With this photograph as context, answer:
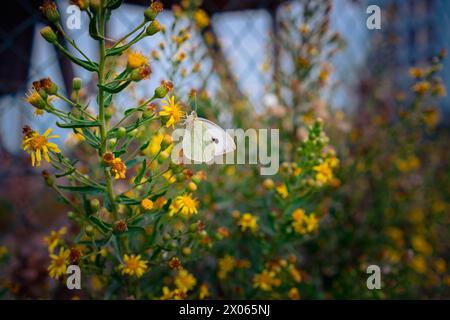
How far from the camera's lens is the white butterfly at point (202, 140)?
998 millimetres

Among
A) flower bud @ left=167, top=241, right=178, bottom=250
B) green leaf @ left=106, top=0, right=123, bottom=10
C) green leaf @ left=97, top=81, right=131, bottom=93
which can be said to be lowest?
flower bud @ left=167, top=241, right=178, bottom=250

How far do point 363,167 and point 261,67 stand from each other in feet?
2.09

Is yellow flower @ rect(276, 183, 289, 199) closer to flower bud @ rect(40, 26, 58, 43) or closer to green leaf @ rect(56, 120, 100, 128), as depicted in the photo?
green leaf @ rect(56, 120, 100, 128)

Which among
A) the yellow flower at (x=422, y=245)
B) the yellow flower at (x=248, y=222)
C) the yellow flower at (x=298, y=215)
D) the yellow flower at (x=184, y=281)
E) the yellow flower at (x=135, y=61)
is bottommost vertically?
the yellow flower at (x=422, y=245)

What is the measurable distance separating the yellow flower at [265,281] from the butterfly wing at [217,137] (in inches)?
14.0

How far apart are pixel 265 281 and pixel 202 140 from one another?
1.39 feet

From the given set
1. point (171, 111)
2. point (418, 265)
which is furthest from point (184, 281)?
point (418, 265)

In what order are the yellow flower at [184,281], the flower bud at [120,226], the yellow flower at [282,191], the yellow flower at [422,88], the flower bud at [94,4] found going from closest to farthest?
the flower bud at [94,4] → the flower bud at [120,226] → the yellow flower at [184,281] → the yellow flower at [282,191] → the yellow flower at [422,88]

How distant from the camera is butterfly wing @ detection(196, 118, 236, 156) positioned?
1.03 metres

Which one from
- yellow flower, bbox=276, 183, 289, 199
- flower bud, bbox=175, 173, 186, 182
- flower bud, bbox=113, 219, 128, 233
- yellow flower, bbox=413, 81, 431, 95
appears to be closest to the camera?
flower bud, bbox=113, 219, 128, 233

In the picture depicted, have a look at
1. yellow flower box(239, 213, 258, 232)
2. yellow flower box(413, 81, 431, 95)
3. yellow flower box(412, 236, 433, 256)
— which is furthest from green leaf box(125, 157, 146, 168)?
yellow flower box(412, 236, 433, 256)

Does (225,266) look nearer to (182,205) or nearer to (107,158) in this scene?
(182,205)

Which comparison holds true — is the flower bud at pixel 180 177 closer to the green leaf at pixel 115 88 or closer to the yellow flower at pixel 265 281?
the green leaf at pixel 115 88

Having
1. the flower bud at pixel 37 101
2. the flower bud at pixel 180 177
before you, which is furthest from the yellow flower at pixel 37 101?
the flower bud at pixel 180 177
